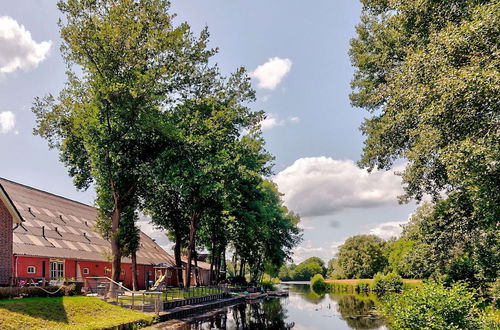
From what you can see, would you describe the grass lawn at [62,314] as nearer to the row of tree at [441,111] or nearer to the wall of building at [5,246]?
the wall of building at [5,246]

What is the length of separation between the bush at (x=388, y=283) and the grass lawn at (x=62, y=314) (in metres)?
46.0

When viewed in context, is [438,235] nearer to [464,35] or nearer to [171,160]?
[464,35]

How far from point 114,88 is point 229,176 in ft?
43.1

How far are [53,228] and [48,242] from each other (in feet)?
10.2

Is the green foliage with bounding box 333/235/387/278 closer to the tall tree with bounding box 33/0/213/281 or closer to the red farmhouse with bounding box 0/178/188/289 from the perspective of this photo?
the red farmhouse with bounding box 0/178/188/289

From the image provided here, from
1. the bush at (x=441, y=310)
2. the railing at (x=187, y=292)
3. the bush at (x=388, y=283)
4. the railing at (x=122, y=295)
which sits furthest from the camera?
the bush at (x=388, y=283)

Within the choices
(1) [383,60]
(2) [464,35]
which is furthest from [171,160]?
(2) [464,35]

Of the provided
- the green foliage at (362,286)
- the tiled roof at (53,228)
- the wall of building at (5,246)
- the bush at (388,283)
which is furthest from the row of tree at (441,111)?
the green foliage at (362,286)

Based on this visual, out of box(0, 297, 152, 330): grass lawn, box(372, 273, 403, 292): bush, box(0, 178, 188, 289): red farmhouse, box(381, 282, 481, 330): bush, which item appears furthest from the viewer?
box(372, 273, 403, 292): bush

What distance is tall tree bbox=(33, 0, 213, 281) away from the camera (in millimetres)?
23391

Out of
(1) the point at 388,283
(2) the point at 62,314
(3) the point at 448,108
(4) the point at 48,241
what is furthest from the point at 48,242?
(1) the point at 388,283

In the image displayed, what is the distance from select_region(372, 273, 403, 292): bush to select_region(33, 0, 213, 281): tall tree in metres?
44.3

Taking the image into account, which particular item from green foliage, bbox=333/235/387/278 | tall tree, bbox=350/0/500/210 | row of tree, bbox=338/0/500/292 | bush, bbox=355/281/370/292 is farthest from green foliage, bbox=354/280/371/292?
tall tree, bbox=350/0/500/210

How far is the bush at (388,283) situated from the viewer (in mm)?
58656
